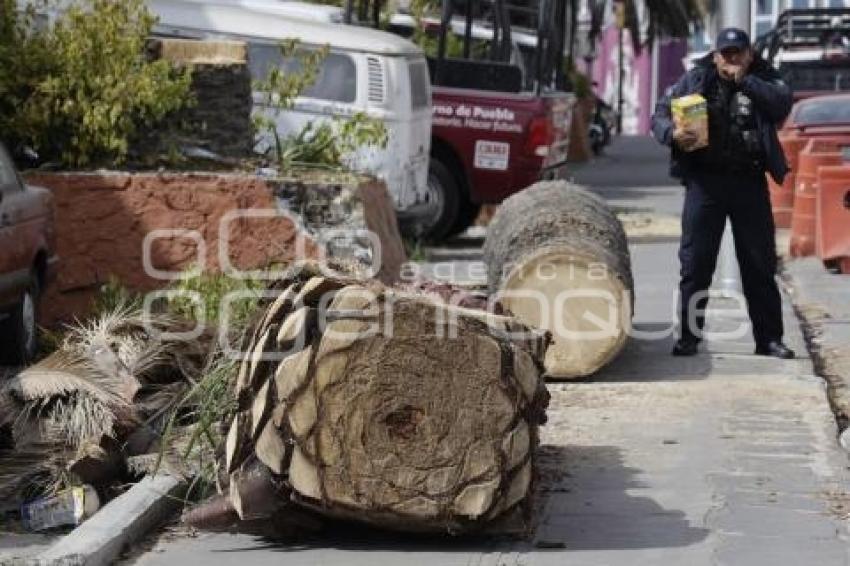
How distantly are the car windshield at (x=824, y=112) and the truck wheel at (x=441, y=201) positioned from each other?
3.97 metres

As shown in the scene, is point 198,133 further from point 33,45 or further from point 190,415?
point 190,415

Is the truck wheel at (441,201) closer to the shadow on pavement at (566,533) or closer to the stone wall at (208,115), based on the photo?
the stone wall at (208,115)

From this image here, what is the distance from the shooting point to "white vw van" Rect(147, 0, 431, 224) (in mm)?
17578

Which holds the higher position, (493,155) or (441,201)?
(493,155)

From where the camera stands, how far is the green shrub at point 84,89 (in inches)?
505

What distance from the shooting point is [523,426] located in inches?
300

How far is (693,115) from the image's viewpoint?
11.1m

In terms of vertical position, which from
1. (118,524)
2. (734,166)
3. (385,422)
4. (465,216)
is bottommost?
(465,216)

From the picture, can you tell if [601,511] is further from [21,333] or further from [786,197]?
→ [786,197]

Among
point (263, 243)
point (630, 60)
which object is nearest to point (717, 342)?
point (263, 243)

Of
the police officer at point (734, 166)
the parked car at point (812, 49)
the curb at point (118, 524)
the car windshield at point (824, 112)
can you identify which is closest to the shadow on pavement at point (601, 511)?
the curb at point (118, 524)

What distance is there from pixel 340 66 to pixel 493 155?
2.48m

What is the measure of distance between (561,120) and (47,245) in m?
9.96

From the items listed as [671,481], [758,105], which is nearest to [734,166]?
[758,105]
